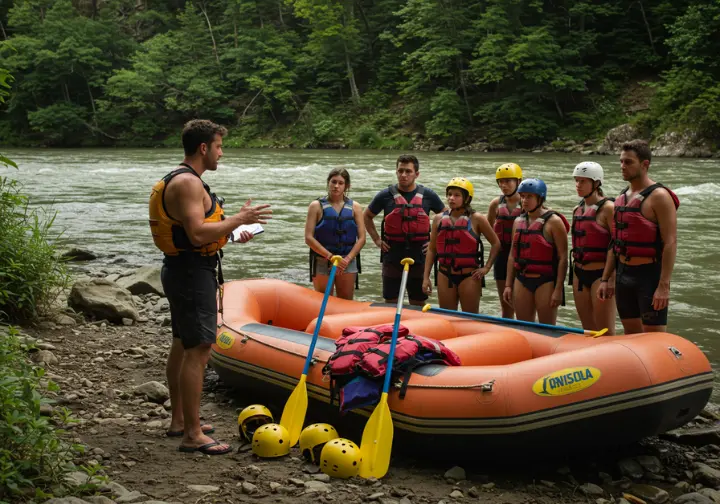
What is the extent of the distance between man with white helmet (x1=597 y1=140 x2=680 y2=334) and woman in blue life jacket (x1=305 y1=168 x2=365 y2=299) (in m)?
2.04

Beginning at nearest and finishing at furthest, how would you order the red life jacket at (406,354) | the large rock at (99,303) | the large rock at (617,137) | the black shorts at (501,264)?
the red life jacket at (406,354), the black shorts at (501,264), the large rock at (99,303), the large rock at (617,137)

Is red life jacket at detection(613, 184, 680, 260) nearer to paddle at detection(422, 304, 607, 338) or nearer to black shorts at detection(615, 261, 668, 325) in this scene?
black shorts at detection(615, 261, 668, 325)

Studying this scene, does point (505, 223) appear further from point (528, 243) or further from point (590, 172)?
point (590, 172)

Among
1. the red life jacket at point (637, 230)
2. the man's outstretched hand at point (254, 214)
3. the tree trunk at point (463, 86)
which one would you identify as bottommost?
the red life jacket at point (637, 230)

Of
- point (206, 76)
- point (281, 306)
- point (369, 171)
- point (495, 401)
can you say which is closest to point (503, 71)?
point (369, 171)

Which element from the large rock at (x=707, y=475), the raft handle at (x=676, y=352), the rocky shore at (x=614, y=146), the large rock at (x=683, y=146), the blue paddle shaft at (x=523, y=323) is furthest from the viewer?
the rocky shore at (x=614, y=146)

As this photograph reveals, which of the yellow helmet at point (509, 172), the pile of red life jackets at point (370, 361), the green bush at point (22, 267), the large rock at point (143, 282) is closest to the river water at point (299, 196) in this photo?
the large rock at point (143, 282)

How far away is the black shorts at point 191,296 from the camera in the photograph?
3521 millimetres

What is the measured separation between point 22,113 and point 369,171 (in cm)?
2464

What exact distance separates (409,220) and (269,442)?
8.41ft

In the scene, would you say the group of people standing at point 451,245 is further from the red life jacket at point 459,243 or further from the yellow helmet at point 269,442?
the yellow helmet at point 269,442

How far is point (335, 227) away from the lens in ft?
18.7

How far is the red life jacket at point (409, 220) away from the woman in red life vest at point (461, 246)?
7.6 inches

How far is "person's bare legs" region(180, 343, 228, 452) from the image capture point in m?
3.57
